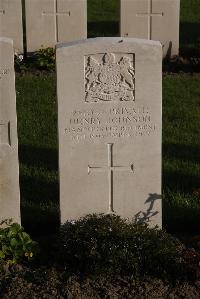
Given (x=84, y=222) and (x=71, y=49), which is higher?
(x=71, y=49)

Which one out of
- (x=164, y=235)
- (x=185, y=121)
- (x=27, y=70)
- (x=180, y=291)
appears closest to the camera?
(x=180, y=291)

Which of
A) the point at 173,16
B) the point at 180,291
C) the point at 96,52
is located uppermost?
the point at 173,16

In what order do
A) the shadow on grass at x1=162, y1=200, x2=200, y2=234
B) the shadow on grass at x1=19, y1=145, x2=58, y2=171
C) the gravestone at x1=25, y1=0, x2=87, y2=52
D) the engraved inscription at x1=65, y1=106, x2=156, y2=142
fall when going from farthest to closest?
the gravestone at x1=25, y1=0, x2=87, y2=52, the shadow on grass at x1=19, y1=145, x2=58, y2=171, the shadow on grass at x1=162, y1=200, x2=200, y2=234, the engraved inscription at x1=65, y1=106, x2=156, y2=142

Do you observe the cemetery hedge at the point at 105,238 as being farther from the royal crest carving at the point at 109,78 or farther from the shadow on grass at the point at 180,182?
the royal crest carving at the point at 109,78

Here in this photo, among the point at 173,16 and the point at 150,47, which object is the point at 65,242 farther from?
the point at 173,16

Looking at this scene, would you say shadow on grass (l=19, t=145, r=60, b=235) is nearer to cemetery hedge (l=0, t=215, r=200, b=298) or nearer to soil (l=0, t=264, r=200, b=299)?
cemetery hedge (l=0, t=215, r=200, b=298)

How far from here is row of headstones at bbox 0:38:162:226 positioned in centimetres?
551

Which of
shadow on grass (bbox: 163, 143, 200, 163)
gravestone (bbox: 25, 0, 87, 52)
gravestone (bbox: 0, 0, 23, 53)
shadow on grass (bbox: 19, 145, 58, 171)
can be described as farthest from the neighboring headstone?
gravestone (bbox: 0, 0, 23, 53)

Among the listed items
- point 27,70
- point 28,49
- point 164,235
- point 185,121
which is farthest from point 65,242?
point 28,49

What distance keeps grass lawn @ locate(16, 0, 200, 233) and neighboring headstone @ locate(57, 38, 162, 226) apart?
25.9 inches

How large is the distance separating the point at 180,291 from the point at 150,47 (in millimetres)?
1849

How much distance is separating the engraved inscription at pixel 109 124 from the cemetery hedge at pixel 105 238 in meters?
0.68

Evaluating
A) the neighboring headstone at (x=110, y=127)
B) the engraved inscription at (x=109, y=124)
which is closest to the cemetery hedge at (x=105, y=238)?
the neighboring headstone at (x=110, y=127)

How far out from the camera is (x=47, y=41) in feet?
39.1
